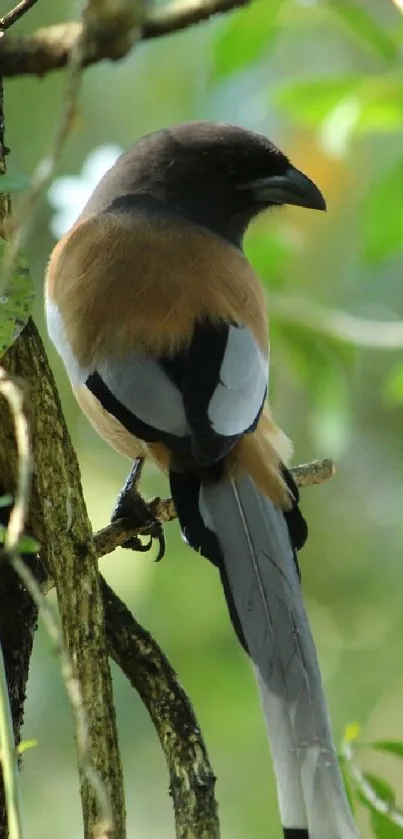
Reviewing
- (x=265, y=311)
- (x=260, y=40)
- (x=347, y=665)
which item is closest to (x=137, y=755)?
(x=347, y=665)

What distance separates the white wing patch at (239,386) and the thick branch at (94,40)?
1.18m

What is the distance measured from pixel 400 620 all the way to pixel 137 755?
1274mm

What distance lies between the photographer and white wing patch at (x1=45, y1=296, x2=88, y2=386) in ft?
8.00

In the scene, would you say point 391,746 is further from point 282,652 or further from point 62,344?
point 62,344

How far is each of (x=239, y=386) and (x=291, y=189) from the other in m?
0.89

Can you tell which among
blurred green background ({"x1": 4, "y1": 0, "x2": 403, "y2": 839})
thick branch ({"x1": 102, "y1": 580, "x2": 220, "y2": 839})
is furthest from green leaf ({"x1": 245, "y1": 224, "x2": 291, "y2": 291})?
thick branch ({"x1": 102, "y1": 580, "x2": 220, "y2": 839})

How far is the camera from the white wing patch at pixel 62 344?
2.44 meters

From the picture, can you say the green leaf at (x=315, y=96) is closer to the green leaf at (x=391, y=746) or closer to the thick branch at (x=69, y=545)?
the thick branch at (x=69, y=545)

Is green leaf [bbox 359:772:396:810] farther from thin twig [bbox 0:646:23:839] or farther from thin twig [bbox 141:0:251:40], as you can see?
thin twig [bbox 141:0:251:40]

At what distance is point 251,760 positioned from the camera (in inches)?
184

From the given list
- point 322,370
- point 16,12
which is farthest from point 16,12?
point 322,370

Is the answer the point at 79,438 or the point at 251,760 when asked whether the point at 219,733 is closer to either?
the point at 251,760

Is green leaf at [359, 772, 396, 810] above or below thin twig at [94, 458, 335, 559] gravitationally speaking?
below

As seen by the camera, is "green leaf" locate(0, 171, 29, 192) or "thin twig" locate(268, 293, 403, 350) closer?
"green leaf" locate(0, 171, 29, 192)
